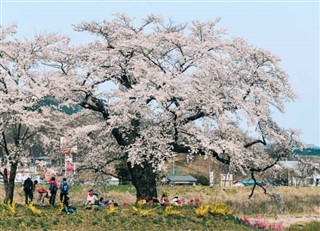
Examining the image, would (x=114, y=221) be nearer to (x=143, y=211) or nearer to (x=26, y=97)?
(x=143, y=211)

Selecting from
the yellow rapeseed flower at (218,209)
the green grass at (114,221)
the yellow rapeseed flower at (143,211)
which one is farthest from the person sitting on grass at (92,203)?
the yellow rapeseed flower at (218,209)

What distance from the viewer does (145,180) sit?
38.4 meters

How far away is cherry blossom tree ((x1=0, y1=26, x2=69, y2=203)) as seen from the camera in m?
37.7

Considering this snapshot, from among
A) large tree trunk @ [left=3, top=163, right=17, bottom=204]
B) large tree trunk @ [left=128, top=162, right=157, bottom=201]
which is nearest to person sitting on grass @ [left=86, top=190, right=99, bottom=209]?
large tree trunk @ [left=128, top=162, right=157, bottom=201]

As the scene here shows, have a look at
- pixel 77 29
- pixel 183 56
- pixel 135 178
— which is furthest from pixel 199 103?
pixel 77 29

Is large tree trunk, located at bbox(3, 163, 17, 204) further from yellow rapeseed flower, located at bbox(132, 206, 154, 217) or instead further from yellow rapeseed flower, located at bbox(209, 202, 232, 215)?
yellow rapeseed flower, located at bbox(209, 202, 232, 215)

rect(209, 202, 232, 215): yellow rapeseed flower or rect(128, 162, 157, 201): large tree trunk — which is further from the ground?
rect(128, 162, 157, 201): large tree trunk

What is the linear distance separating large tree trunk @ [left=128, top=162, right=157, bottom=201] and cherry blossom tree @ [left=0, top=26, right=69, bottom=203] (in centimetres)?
549

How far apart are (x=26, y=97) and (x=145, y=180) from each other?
823 centimetres

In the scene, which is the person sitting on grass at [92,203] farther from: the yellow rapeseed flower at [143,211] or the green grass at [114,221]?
the yellow rapeseed flower at [143,211]

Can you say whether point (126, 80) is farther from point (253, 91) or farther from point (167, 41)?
point (253, 91)

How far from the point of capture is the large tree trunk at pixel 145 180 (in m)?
38.3

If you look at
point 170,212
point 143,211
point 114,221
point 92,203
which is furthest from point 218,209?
point 92,203

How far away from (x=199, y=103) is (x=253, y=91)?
130 inches
